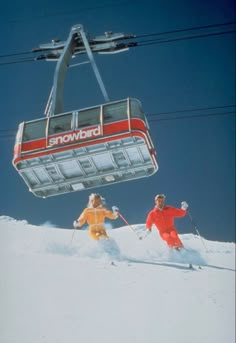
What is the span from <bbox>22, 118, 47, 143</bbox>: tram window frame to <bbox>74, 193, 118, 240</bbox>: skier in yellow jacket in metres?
0.66

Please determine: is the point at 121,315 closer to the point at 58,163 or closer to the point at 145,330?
the point at 145,330

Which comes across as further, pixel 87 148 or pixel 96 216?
pixel 96 216

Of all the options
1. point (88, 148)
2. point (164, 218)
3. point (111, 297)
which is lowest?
point (111, 297)

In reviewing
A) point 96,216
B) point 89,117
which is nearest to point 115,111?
point 89,117

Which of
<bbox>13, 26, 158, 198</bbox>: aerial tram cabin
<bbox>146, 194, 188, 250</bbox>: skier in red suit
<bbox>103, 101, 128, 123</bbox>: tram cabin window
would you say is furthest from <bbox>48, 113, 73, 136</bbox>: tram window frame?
<bbox>146, 194, 188, 250</bbox>: skier in red suit

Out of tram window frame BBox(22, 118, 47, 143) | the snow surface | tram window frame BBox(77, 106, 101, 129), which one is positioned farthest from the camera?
tram window frame BBox(22, 118, 47, 143)

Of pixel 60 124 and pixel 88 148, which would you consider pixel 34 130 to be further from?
pixel 88 148

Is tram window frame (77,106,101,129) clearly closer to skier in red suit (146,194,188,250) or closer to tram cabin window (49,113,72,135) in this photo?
tram cabin window (49,113,72,135)

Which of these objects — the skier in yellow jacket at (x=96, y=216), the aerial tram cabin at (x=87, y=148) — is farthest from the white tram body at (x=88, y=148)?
the skier in yellow jacket at (x=96, y=216)

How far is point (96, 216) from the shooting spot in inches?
160

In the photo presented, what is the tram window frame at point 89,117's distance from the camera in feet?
12.6

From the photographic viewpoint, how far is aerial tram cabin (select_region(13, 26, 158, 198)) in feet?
12.3

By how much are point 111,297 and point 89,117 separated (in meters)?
1.41

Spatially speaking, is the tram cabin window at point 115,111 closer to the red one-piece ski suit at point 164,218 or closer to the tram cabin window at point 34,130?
the tram cabin window at point 34,130
